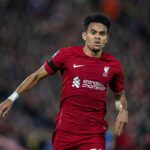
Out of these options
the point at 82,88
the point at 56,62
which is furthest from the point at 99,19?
the point at 82,88

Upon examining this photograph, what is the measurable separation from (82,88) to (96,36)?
0.60 m

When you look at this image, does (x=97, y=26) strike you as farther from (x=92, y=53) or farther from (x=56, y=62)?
(x=56, y=62)

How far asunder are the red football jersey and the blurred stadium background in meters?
4.75

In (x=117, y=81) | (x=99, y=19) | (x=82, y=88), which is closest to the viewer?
(x=82, y=88)

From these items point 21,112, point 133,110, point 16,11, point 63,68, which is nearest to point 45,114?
point 21,112

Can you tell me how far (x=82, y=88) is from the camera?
32.5 ft

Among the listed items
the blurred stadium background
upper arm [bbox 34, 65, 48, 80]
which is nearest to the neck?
upper arm [bbox 34, 65, 48, 80]

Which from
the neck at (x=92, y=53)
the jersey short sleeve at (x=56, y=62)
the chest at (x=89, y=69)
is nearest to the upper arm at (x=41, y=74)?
the jersey short sleeve at (x=56, y=62)

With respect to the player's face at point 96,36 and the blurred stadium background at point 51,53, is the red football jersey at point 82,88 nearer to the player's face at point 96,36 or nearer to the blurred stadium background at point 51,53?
the player's face at point 96,36

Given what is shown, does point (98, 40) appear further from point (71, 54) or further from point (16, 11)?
point (16, 11)

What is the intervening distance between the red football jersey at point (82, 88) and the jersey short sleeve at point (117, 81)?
59 mm

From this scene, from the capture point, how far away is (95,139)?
388 inches

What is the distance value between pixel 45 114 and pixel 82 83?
7.83 m

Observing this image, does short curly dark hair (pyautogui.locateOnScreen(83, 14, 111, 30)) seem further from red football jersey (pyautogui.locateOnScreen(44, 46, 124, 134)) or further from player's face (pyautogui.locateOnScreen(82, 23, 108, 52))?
red football jersey (pyautogui.locateOnScreen(44, 46, 124, 134))
